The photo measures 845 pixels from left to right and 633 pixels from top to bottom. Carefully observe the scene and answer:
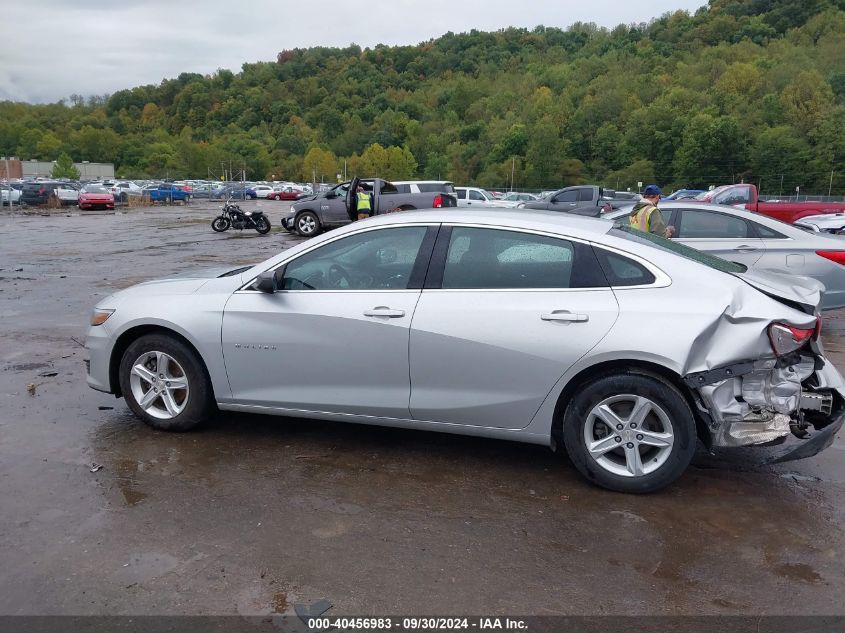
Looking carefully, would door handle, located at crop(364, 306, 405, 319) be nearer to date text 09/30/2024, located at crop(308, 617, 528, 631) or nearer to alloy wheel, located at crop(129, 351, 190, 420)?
alloy wheel, located at crop(129, 351, 190, 420)

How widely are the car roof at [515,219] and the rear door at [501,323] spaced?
8 cm

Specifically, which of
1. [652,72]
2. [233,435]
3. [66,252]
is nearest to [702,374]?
[233,435]

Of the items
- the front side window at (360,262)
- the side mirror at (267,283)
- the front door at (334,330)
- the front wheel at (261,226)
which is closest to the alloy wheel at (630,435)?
the front door at (334,330)

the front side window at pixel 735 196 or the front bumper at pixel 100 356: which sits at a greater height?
the front side window at pixel 735 196

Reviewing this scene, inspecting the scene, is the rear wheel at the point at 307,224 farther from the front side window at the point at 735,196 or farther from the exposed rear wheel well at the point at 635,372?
the exposed rear wheel well at the point at 635,372

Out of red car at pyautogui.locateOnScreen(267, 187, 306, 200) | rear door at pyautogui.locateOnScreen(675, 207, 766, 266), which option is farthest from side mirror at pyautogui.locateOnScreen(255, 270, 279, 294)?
red car at pyautogui.locateOnScreen(267, 187, 306, 200)

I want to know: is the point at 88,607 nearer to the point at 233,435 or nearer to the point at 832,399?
the point at 233,435

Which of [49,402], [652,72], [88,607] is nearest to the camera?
[88,607]

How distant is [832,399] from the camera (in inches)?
159

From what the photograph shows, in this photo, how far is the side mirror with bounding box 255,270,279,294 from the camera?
15.1ft

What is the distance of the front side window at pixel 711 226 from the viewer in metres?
8.51

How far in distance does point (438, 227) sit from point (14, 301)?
27.5 ft

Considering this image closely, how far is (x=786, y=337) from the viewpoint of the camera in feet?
12.7

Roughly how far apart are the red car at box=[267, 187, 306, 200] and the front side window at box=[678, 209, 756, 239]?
55040 mm
